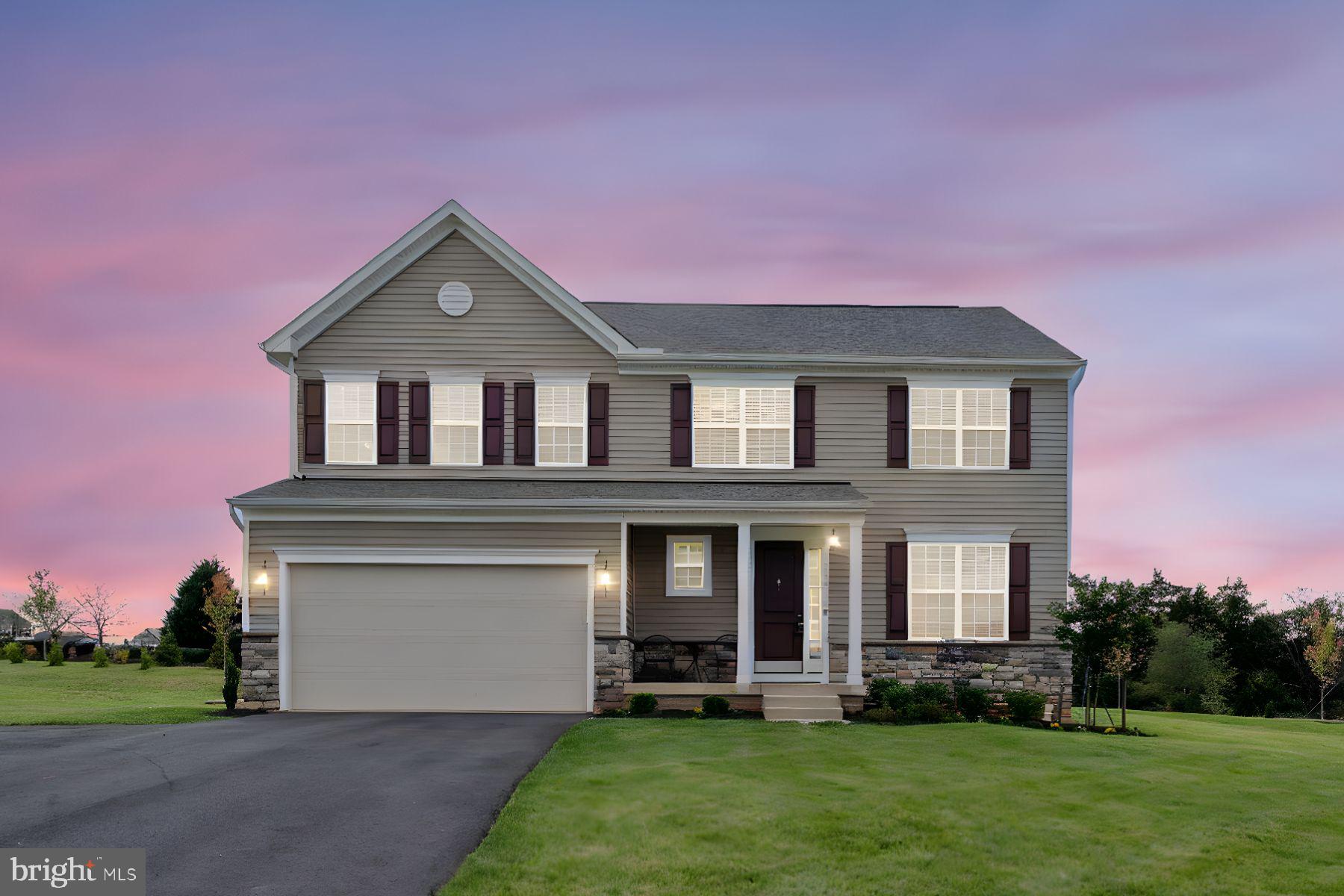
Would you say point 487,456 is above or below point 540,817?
above

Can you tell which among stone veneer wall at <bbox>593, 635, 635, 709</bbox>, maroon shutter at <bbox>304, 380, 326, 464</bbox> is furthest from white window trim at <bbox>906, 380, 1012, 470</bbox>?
maroon shutter at <bbox>304, 380, 326, 464</bbox>

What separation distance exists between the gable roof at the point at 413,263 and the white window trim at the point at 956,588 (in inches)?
262

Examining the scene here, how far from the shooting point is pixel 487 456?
20.2 m

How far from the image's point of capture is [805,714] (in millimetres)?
17453

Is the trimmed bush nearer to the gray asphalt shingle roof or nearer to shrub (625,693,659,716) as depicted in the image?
shrub (625,693,659,716)

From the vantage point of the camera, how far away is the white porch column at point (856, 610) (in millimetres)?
18688

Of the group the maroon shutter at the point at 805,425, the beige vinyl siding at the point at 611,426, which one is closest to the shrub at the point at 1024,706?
the beige vinyl siding at the point at 611,426

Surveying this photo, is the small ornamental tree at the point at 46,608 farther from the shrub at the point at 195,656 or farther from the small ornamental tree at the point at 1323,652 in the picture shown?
the small ornamental tree at the point at 1323,652

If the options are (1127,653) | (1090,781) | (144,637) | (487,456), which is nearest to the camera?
(1090,781)

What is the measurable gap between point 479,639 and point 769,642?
5.56 m

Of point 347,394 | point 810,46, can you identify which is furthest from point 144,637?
point 810,46

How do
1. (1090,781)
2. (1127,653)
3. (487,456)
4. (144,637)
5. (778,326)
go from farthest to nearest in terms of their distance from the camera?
(144,637) < (778,326) < (487,456) < (1127,653) < (1090,781)

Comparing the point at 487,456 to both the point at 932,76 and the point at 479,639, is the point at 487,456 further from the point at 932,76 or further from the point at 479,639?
the point at 932,76

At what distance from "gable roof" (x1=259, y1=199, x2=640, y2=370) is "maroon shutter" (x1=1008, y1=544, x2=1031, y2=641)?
8.26 m
